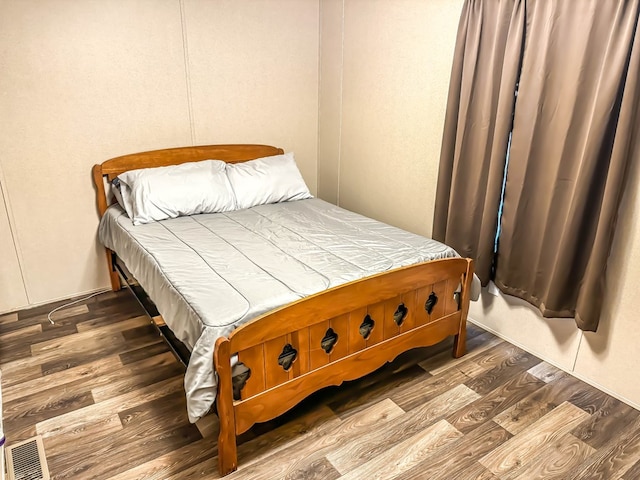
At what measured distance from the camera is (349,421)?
206 cm

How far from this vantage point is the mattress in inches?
69.1

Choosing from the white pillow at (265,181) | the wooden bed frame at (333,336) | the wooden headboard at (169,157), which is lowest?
the wooden bed frame at (333,336)

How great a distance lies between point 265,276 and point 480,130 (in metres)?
1.42

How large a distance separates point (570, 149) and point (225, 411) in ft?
6.19

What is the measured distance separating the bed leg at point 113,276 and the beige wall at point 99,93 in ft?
0.20

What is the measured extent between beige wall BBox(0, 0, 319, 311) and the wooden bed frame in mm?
1300

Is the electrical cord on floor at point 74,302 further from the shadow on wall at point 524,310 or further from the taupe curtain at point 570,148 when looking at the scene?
the taupe curtain at point 570,148

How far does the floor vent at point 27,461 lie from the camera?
1.75m

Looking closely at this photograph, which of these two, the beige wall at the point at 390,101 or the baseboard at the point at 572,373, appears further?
the beige wall at the point at 390,101

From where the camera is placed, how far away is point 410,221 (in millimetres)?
3186

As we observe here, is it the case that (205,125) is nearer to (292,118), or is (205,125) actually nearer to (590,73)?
(292,118)

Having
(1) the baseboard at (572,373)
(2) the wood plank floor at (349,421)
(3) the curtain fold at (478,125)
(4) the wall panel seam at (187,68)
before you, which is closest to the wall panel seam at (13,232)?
(2) the wood plank floor at (349,421)

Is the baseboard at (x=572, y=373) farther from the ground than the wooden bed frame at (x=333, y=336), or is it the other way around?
the wooden bed frame at (x=333, y=336)

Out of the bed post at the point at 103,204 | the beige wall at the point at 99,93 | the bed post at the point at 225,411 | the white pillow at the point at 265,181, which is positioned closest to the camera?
the bed post at the point at 225,411
